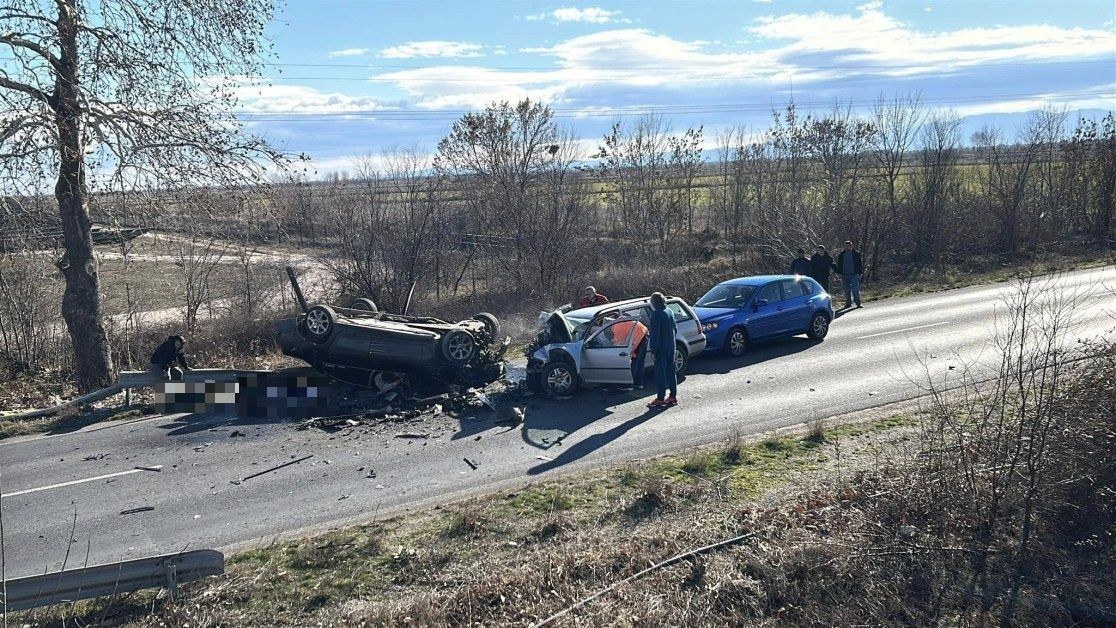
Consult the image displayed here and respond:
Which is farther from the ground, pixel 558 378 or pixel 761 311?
pixel 761 311

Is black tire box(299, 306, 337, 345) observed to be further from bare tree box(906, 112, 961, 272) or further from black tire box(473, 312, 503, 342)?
bare tree box(906, 112, 961, 272)

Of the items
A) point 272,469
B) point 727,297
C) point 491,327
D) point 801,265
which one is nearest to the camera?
point 272,469

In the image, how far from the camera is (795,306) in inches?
675

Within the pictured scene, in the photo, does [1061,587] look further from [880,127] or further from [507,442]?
[880,127]

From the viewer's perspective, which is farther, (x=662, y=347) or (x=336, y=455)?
(x=662, y=347)

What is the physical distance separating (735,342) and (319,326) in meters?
8.37

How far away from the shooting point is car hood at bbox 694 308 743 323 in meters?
16.2

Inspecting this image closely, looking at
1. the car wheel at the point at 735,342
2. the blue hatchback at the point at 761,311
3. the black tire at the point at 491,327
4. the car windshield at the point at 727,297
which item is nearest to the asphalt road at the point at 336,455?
the car wheel at the point at 735,342

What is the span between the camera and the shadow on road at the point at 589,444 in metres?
10.1

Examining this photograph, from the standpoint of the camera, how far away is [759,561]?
7051 mm

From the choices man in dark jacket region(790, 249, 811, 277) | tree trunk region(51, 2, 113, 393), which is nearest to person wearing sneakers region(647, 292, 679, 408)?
tree trunk region(51, 2, 113, 393)

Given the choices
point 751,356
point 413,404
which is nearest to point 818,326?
point 751,356

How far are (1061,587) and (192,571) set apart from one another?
23.8ft

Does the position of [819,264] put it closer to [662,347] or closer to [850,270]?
[850,270]
